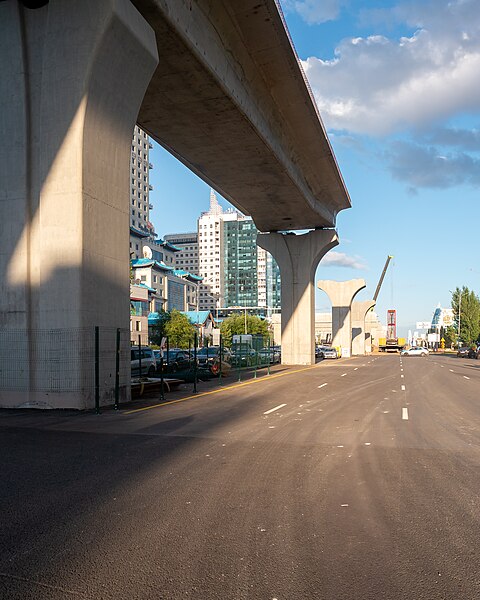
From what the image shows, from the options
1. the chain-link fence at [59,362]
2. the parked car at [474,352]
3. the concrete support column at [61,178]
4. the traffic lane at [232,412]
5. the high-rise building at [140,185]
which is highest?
the high-rise building at [140,185]

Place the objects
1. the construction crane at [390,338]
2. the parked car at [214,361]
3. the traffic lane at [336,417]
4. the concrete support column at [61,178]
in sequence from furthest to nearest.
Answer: the construction crane at [390,338] < the parked car at [214,361] < the concrete support column at [61,178] < the traffic lane at [336,417]

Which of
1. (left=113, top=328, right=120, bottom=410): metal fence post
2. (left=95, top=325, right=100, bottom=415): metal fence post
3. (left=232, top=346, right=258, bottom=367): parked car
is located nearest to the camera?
(left=95, top=325, right=100, bottom=415): metal fence post

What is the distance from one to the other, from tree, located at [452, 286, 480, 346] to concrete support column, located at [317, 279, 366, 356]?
1334 inches

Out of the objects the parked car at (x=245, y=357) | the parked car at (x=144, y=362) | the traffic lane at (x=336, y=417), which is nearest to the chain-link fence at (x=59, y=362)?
the traffic lane at (x=336, y=417)

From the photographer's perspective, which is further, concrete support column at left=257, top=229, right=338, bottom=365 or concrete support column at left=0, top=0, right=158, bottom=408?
concrete support column at left=257, top=229, right=338, bottom=365

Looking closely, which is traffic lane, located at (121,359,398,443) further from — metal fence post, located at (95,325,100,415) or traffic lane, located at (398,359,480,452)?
traffic lane, located at (398,359,480,452)

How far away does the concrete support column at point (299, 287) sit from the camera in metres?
43.8

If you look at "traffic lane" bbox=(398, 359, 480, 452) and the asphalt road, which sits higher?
the asphalt road

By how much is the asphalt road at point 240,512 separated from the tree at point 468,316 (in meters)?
94.7

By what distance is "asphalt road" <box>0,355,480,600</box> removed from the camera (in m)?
3.95

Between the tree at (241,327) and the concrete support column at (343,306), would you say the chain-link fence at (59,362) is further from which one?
the tree at (241,327)

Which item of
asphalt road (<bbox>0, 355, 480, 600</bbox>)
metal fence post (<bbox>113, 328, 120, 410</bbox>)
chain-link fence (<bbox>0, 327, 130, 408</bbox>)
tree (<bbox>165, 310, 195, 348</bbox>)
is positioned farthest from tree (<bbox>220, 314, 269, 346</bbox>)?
asphalt road (<bbox>0, 355, 480, 600</bbox>)

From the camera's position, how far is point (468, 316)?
9912 centimetres

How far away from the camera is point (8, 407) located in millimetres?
14352
